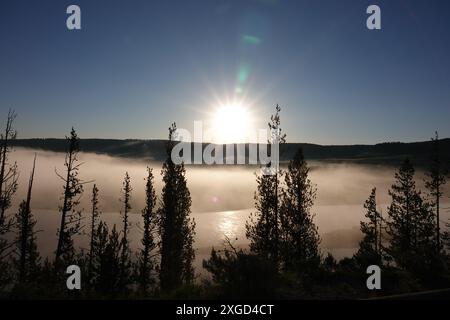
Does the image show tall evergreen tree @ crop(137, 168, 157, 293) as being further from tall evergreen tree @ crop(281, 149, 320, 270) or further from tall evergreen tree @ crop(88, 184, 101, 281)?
tall evergreen tree @ crop(281, 149, 320, 270)

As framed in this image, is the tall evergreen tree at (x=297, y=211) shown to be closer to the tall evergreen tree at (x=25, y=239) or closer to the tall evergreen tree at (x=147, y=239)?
the tall evergreen tree at (x=147, y=239)

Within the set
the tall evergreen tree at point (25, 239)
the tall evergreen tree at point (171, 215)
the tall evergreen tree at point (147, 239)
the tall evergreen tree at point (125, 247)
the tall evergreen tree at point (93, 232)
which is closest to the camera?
the tall evergreen tree at point (125, 247)

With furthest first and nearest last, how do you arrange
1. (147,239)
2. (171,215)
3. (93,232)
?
(93,232), (147,239), (171,215)

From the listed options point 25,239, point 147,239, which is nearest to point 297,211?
point 147,239

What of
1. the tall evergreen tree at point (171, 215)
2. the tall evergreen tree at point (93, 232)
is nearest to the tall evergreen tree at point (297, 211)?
the tall evergreen tree at point (171, 215)

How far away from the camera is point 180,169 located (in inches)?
1297

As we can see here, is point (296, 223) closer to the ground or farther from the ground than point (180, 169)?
closer to the ground

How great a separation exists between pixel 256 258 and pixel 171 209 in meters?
22.4

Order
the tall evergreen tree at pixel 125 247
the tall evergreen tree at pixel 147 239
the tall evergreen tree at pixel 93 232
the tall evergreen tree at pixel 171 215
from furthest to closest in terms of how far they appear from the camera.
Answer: the tall evergreen tree at pixel 147 239, the tall evergreen tree at pixel 93 232, the tall evergreen tree at pixel 171 215, the tall evergreen tree at pixel 125 247

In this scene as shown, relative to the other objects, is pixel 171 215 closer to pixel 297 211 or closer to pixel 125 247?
pixel 125 247
